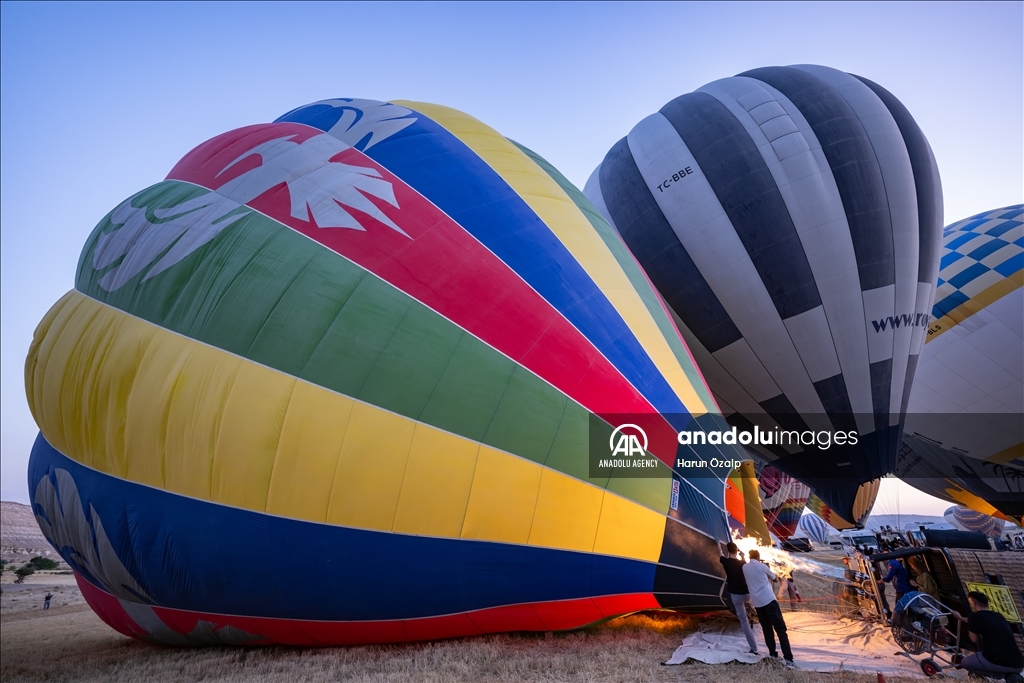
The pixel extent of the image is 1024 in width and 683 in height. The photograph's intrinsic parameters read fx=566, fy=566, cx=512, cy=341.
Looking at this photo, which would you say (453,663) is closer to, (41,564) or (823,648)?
(823,648)

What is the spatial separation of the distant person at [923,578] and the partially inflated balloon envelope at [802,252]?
4.46 metres

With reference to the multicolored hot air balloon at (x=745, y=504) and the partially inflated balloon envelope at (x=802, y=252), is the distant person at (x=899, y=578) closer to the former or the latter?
the multicolored hot air balloon at (x=745, y=504)

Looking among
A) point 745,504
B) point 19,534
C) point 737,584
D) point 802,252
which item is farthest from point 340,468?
point 19,534

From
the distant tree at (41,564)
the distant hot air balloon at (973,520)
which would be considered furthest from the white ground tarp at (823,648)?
the distant tree at (41,564)

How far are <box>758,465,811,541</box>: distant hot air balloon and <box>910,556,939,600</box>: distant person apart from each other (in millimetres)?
7360

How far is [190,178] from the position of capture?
5.87m

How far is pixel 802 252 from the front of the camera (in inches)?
345

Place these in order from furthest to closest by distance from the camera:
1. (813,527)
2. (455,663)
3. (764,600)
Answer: (813,527), (764,600), (455,663)

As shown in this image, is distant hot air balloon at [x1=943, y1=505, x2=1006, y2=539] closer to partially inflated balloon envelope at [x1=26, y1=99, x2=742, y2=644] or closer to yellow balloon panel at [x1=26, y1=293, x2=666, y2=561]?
partially inflated balloon envelope at [x1=26, y1=99, x2=742, y2=644]

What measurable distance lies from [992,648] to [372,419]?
4.14 m

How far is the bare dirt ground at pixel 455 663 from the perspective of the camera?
11.6 ft

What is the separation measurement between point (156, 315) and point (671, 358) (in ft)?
14.6

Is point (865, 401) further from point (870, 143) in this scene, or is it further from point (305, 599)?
point (305, 599)

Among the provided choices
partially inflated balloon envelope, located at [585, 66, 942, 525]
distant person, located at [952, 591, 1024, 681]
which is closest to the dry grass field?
distant person, located at [952, 591, 1024, 681]
